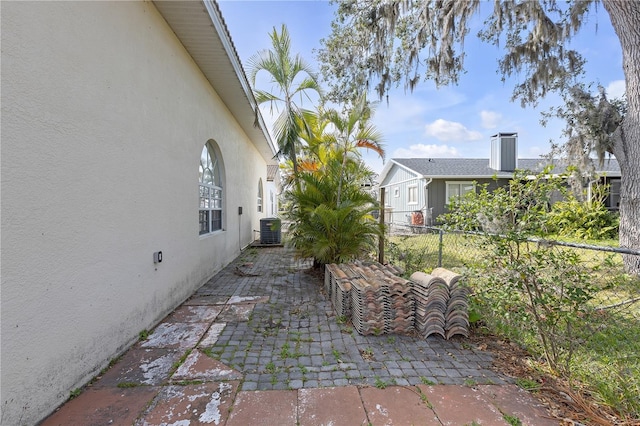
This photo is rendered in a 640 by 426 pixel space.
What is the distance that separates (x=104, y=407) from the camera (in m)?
2.11

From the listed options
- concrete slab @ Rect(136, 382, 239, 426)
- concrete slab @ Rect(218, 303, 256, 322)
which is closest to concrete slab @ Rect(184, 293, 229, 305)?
concrete slab @ Rect(218, 303, 256, 322)

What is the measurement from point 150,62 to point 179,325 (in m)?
3.30

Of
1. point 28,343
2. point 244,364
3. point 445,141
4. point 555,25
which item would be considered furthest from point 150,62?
point 445,141

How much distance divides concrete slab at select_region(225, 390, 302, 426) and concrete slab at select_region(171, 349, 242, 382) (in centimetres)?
31

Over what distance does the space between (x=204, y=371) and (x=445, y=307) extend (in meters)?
2.65

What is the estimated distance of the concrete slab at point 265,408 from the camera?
1.99m

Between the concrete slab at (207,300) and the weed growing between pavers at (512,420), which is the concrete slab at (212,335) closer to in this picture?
the concrete slab at (207,300)

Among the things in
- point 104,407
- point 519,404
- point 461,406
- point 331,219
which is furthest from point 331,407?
point 331,219

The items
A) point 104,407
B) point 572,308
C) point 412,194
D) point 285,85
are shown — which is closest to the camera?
point 104,407

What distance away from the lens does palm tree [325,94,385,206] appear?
6.16m

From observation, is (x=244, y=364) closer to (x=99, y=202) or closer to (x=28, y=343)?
(x=28, y=343)

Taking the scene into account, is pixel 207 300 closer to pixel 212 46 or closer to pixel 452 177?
pixel 212 46

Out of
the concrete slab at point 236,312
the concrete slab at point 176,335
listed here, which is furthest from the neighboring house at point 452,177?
the concrete slab at point 176,335

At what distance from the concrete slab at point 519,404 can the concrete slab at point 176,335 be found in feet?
9.49
